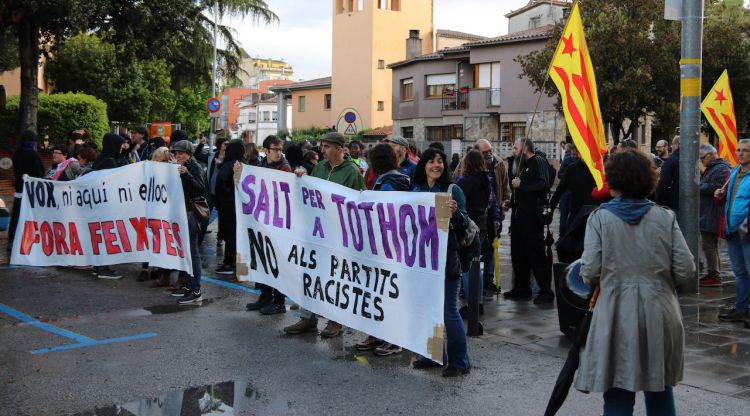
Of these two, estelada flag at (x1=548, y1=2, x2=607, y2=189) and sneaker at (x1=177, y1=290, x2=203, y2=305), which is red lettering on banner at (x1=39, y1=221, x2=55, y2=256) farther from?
estelada flag at (x1=548, y1=2, x2=607, y2=189)

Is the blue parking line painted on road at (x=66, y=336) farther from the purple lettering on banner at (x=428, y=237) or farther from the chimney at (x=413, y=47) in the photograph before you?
the chimney at (x=413, y=47)

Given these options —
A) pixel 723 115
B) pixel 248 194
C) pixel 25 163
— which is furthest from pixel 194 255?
pixel 723 115

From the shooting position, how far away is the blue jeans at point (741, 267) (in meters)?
7.74

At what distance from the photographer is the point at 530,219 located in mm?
8805

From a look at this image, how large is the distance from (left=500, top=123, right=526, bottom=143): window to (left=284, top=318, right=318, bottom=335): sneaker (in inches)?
1372

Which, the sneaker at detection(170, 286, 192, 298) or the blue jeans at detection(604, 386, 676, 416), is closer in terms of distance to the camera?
the blue jeans at detection(604, 386, 676, 416)

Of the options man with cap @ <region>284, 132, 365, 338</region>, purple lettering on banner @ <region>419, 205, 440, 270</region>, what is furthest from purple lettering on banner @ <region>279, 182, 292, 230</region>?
purple lettering on banner @ <region>419, 205, 440, 270</region>

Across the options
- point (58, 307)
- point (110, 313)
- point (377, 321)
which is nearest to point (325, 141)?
point (377, 321)

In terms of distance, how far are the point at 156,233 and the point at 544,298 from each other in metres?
4.65

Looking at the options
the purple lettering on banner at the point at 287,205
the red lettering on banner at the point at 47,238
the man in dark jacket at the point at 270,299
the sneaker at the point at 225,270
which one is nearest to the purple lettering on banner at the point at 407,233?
the purple lettering on banner at the point at 287,205

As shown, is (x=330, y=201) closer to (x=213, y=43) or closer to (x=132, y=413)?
(x=132, y=413)

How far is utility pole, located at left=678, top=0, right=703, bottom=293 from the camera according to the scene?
869cm

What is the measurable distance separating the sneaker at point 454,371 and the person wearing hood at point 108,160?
229 inches

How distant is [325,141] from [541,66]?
2718 centimetres
